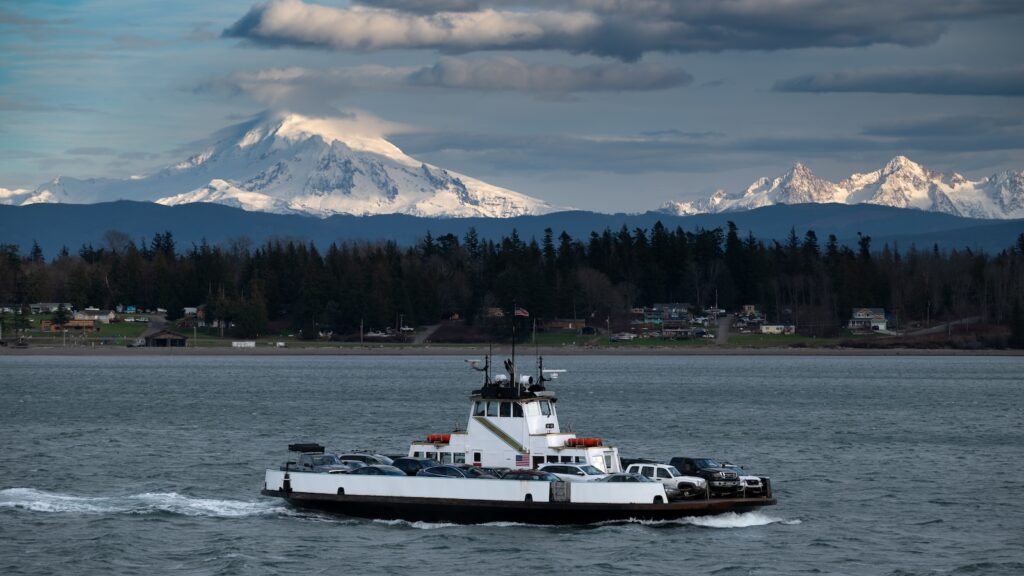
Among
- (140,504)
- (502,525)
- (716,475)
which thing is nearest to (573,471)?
(502,525)

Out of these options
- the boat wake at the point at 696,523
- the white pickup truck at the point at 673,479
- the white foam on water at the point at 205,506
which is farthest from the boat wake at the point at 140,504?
the white pickup truck at the point at 673,479

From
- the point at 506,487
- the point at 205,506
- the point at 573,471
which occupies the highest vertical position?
the point at 573,471

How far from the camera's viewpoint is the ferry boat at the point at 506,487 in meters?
50.6

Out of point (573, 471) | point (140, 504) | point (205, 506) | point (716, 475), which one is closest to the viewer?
point (573, 471)

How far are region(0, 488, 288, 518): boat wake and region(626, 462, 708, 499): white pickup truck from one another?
42.0 ft

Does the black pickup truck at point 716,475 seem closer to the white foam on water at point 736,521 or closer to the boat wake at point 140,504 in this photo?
the white foam on water at point 736,521

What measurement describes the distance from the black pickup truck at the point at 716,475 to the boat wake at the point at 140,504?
47.8ft

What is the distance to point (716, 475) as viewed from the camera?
175 feet

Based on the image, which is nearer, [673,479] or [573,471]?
[673,479]

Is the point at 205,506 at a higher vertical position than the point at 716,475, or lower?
lower

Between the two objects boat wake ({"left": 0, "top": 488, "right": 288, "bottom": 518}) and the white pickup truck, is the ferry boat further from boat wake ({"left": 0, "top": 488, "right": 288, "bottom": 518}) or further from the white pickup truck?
boat wake ({"left": 0, "top": 488, "right": 288, "bottom": 518})

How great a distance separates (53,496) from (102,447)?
2063 centimetres

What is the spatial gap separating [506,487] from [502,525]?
1.36 metres

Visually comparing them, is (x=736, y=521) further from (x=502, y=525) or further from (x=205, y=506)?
(x=205, y=506)
